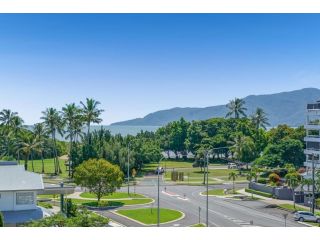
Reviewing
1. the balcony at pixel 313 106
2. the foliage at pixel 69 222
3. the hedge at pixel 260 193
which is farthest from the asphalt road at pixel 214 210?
the balcony at pixel 313 106

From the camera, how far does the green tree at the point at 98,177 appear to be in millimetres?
54875

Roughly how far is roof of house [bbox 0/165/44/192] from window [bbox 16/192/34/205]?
629 millimetres

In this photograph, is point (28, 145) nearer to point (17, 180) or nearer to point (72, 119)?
point (72, 119)

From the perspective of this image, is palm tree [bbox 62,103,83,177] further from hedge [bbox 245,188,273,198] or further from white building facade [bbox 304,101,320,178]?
white building facade [bbox 304,101,320,178]

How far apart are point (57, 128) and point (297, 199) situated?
1694 inches

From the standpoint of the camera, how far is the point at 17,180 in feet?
132

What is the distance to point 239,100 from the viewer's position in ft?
407

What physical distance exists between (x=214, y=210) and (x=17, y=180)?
22.5 meters

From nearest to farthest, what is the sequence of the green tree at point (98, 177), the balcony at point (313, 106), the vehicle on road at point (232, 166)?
the green tree at point (98, 177) → the balcony at point (313, 106) → the vehicle on road at point (232, 166)

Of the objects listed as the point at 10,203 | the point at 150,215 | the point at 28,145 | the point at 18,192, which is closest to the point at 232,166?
the point at 28,145

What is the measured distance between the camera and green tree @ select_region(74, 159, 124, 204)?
2160 inches

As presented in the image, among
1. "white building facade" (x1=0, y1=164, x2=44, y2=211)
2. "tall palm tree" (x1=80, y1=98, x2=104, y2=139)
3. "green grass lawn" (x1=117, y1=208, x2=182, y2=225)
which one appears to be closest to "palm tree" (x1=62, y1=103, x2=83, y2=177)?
"tall palm tree" (x1=80, y1=98, x2=104, y2=139)

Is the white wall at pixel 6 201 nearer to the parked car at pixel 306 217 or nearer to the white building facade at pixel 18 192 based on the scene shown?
the white building facade at pixel 18 192

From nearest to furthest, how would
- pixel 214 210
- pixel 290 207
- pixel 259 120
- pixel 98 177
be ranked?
pixel 214 210
pixel 98 177
pixel 290 207
pixel 259 120
